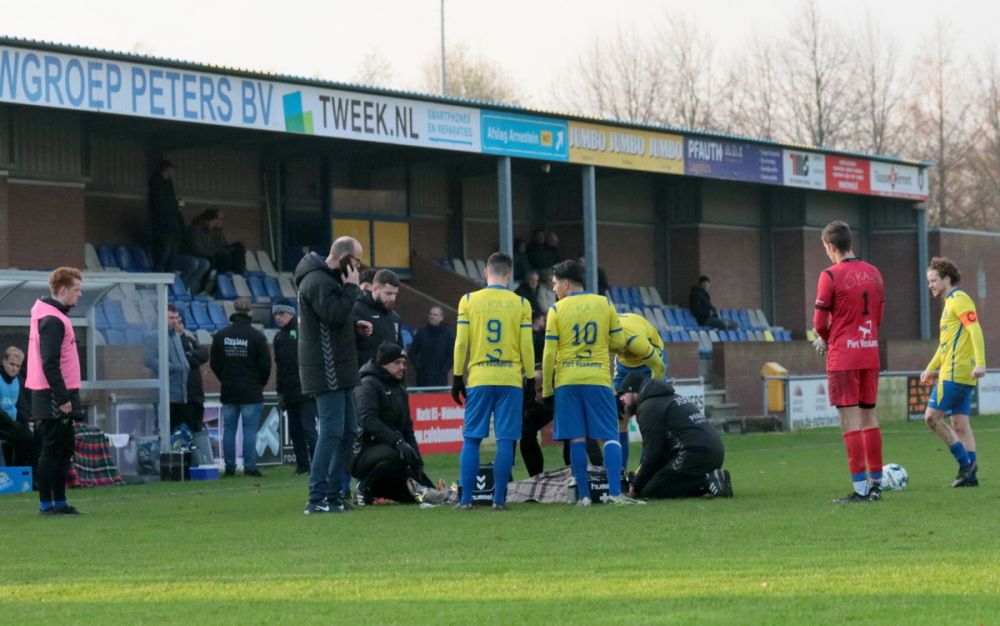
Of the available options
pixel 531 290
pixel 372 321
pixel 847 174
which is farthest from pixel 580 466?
pixel 847 174

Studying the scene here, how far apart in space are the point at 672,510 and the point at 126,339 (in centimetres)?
895

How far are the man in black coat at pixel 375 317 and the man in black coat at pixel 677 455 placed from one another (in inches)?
108

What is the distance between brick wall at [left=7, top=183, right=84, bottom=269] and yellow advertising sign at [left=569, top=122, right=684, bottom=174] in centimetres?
873

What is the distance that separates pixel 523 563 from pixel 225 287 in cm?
1909

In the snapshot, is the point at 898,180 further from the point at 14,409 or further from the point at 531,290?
the point at 14,409

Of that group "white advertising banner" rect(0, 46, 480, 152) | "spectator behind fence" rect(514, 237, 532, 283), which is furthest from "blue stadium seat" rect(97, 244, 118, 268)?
"spectator behind fence" rect(514, 237, 532, 283)

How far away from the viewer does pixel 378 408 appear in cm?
1348

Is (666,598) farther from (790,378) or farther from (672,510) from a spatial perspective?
(790,378)

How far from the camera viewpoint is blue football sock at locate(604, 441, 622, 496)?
41.5 feet

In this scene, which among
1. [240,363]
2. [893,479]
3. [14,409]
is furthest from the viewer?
[240,363]

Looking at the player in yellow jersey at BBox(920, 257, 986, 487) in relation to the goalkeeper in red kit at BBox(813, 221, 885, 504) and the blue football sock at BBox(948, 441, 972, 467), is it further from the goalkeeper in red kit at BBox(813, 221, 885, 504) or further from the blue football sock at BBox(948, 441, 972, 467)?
the goalkeeper in red kit at BBox(813, 221, 885, 504)

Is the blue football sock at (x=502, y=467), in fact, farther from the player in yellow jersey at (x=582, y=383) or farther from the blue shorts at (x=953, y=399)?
the blue shorts at (x=953, y=399)

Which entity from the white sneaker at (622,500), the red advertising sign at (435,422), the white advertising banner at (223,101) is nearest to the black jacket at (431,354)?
the red advertising sign at (435,422)

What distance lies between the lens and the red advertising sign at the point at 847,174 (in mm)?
36250
